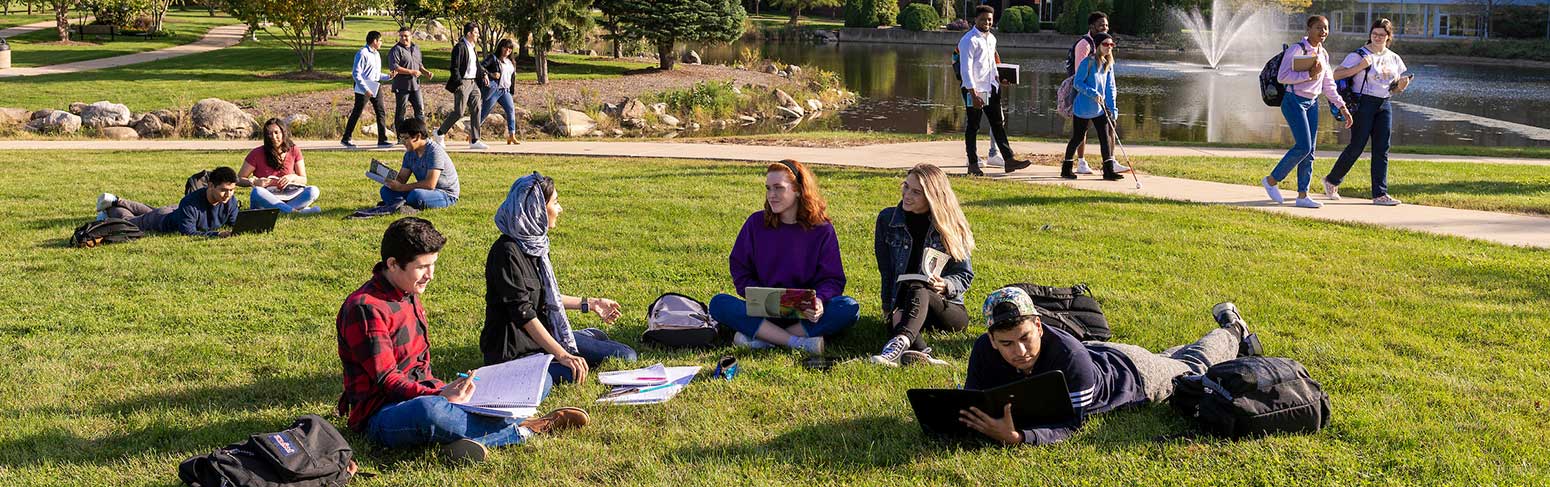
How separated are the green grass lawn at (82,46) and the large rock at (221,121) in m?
13.8

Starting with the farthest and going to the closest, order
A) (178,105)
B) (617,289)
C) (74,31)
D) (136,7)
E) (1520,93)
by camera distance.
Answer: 1. (74,31)
2. (136,7)
3. (1520,93)
4. (178,105)
5. (617,289)

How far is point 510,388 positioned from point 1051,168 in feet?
33.6

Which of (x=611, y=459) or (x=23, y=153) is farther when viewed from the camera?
(x=23, y=153)

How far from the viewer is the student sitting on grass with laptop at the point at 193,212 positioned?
9914 mm

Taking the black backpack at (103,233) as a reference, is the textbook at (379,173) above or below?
above

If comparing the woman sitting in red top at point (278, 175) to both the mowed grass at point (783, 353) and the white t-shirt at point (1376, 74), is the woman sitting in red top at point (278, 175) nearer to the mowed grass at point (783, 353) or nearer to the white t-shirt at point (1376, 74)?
the mowed grass at point (783, 353)

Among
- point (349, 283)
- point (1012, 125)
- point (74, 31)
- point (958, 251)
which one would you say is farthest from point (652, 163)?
point (74, 31)

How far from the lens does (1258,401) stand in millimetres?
5059

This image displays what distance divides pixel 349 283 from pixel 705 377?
333cm

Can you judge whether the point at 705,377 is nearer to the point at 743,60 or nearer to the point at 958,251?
the point at 958,251

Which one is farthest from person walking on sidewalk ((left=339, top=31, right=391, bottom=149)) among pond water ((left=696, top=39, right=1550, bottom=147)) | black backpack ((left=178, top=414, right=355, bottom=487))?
black backpack ((left=178, top=414, right=355, bottom=487))

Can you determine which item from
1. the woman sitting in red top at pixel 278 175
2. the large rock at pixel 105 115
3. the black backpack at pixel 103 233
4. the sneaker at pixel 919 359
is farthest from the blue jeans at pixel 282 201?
the large rock at pixel 105 115

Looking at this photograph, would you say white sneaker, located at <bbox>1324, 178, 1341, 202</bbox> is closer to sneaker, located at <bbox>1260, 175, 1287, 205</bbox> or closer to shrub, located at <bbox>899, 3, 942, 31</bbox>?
sneaker, located at <bbox>1260, 175, 1287, 205</bbox>

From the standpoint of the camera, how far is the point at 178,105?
22.1 m
